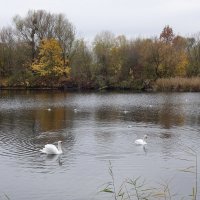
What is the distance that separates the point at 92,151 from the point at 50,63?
54.8 metres

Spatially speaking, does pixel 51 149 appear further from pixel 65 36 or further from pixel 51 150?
pixel 65 36

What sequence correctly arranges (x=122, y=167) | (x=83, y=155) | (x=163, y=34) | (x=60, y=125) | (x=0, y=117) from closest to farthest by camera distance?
(x=122, y=167)
(x=83, y=155)
(x=60, y=125)
(x=0, y=117)
(x=163, y=34)

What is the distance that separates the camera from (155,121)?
29.8 meters

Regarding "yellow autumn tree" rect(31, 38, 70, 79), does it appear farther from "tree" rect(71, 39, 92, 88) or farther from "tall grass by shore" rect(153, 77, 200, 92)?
"tall grass by shore" rect(153, 77, 200, 92)

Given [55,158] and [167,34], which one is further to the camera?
[167,34]

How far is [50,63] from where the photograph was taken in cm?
7288

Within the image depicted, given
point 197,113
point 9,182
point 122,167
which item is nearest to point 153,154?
point 122,167

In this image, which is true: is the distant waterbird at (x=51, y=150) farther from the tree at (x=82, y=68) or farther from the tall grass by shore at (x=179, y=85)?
the tree at (x=82, y=68)

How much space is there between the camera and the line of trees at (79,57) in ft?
217

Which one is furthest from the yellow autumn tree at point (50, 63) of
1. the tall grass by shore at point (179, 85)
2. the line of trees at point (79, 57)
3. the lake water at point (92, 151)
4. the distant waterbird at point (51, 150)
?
the distant waterbird at point (51, 150)

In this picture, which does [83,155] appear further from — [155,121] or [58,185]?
[155,121]

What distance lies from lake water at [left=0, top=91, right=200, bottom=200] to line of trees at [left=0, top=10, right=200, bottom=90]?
99.9 ft

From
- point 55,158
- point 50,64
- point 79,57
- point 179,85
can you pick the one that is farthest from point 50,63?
point 55,158

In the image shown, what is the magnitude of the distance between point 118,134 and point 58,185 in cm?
1006
